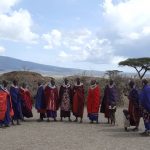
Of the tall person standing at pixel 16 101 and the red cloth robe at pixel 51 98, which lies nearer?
the tall person standing at pixel 16 101

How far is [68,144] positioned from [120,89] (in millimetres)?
18389

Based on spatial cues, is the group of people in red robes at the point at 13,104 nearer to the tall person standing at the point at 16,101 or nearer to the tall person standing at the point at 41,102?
the tall person standing at the point at 16,101

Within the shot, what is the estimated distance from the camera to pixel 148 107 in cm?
1653

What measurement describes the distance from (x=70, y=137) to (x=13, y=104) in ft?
14.8

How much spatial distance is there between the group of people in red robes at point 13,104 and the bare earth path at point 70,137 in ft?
1.52

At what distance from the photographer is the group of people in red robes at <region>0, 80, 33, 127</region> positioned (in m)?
18.8

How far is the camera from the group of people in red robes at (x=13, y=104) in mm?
18750

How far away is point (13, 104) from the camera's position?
1991 centimetres

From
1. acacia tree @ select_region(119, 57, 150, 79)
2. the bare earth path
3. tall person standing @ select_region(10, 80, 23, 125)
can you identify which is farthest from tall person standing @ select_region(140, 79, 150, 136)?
acacia tree @ select_region(119, 57, 150, 79)

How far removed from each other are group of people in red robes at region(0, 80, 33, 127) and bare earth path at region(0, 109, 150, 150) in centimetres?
46

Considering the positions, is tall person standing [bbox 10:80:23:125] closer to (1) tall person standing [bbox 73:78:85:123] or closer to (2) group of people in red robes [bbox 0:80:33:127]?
(2) group of people in red robes [bbox 0:80:33:127]

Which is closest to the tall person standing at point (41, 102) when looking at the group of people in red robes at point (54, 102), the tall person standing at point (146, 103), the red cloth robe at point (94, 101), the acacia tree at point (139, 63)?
the group of people in red robes at point (54, 102)

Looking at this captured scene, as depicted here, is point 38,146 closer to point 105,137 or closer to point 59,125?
point 105,137

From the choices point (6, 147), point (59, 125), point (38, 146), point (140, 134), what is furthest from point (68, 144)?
point (59, 125)
